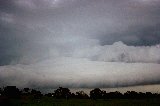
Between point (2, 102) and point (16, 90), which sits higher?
point (16, 90)

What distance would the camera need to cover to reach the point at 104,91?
189m

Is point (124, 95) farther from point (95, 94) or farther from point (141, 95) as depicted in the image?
point (95, 94)

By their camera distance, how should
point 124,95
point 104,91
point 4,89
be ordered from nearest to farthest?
point 4,89
point 124,95
point 104,91

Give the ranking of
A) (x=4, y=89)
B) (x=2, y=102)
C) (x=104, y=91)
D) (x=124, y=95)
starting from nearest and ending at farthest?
(x=2, y=102)
(x=4, y=89)
(x=124, y=95)
(x=104, y=91)

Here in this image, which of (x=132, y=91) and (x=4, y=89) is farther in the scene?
(x=132, y=91)

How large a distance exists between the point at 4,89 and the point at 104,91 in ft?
228

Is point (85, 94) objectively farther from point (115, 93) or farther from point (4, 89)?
point (4, 89)

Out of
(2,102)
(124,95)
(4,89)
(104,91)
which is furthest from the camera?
(104,91)

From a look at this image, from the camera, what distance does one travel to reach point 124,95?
173125 mm

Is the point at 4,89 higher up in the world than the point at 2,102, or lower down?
higher up

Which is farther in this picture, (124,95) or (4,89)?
(124,95)

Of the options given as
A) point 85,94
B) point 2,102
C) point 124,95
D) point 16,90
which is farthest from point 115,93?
point 2,102

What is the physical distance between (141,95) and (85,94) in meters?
→ 42.3

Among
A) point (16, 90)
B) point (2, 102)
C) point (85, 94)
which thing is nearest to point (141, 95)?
point (85, 94)
